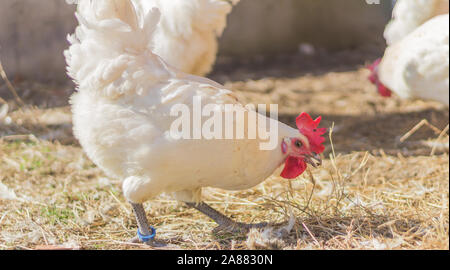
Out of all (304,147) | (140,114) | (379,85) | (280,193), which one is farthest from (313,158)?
(379,85)

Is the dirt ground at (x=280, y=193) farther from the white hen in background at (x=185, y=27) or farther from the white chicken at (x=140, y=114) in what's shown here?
the white hen in background at (x=185, y=27)

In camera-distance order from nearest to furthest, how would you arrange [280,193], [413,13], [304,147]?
1. [304,147]
2. [280,193]
3. [413,13]

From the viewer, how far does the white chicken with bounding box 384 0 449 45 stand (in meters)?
4.29

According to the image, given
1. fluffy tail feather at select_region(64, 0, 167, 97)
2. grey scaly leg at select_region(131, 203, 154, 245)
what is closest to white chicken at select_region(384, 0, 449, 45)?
fluffy tail feather at select_region(64, 0, 167, 97)

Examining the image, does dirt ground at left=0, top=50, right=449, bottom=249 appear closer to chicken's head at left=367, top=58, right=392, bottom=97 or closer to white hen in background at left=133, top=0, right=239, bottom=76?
chicken's head at left=367, top=58, right=392, bottom=97

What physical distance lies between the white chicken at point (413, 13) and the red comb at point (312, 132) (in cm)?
223

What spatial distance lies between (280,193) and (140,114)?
1.21 metres

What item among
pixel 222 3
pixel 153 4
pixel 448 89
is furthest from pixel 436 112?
pixel 153 4

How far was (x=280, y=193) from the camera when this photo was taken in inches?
128

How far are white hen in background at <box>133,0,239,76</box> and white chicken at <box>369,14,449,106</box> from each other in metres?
1.54

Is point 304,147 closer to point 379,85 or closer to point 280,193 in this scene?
point 280,193
